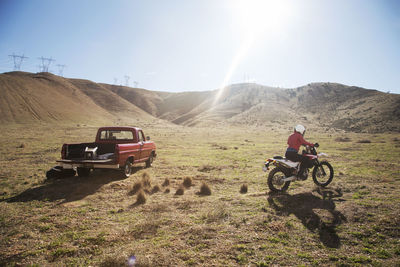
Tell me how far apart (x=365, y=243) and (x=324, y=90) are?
100989 mm

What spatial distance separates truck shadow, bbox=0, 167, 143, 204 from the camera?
22.2 feet

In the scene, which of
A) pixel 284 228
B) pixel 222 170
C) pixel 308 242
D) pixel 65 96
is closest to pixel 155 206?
pixel 284 228

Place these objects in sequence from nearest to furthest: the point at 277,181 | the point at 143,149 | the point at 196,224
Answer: the point at 196,224
the point at 277,181
the point at 143,149

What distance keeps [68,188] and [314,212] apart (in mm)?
7726

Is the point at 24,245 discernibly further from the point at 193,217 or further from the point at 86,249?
the point at 193,217

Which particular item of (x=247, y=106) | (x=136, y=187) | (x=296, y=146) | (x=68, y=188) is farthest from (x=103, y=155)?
(x=247, y=106)

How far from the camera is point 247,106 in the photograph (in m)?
91.9

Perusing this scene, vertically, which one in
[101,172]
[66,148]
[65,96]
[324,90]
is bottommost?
[101,172]

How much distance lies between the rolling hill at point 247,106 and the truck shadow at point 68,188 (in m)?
56.3

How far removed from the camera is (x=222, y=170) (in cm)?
1143

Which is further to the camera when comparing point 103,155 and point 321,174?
point 103,155

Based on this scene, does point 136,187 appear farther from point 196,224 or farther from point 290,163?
point 290,163

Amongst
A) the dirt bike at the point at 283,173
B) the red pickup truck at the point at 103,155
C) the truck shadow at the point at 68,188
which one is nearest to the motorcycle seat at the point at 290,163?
the dirt bike at the point at 283,173

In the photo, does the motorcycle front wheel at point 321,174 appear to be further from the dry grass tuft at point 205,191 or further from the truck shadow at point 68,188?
the truck shadow at point 68,188
